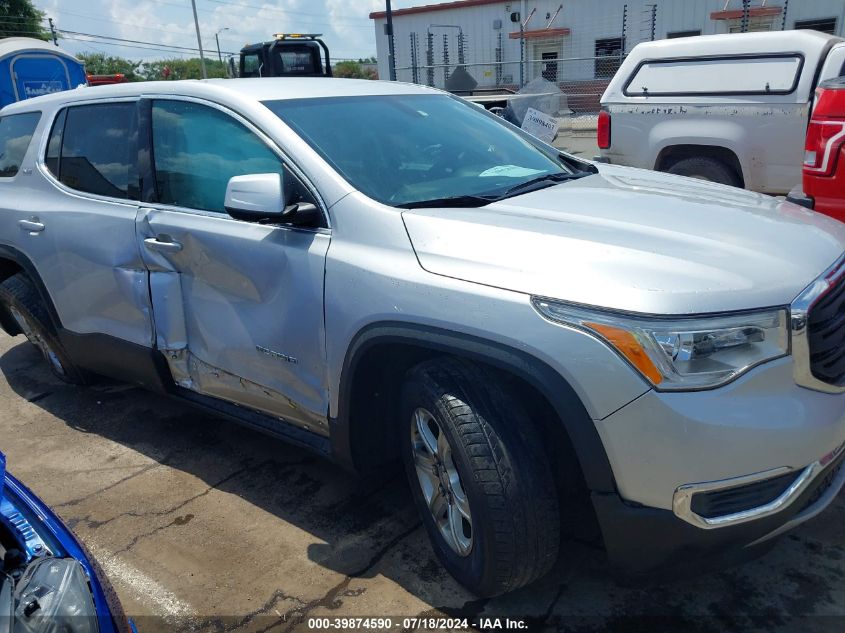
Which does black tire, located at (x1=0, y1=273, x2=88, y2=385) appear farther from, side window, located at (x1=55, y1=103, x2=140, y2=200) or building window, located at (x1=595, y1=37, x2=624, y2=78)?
building window, located at (x1=595, y1=37, x2=624, y2=78)

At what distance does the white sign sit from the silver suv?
740cm

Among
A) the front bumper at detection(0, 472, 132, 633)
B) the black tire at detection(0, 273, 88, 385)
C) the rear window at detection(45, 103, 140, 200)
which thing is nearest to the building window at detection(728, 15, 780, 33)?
the rear window at detection(45, 103, 140, 200)

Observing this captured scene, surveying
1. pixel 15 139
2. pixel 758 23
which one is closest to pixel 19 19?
pixel 758 23

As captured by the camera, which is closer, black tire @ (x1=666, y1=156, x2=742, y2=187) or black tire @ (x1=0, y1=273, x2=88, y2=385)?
black tire @ (x1=0, y1=273, x2=88, y2=385)

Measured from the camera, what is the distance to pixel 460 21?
28.5m

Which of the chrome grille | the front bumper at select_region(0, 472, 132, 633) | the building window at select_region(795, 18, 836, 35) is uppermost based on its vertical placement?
the building window at select_region(795, 18, 836, 35)

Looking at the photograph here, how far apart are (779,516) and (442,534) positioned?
1129 mm

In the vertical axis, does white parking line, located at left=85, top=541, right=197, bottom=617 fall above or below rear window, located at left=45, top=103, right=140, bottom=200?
below

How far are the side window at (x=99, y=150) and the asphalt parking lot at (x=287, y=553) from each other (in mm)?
1398

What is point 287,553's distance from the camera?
9.66ft

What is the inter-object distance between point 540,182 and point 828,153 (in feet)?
7.69

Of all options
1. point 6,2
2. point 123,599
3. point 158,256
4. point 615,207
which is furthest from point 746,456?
point 6,2

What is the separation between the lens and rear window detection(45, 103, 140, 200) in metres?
3.57

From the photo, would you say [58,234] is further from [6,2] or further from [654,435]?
[6,2]
